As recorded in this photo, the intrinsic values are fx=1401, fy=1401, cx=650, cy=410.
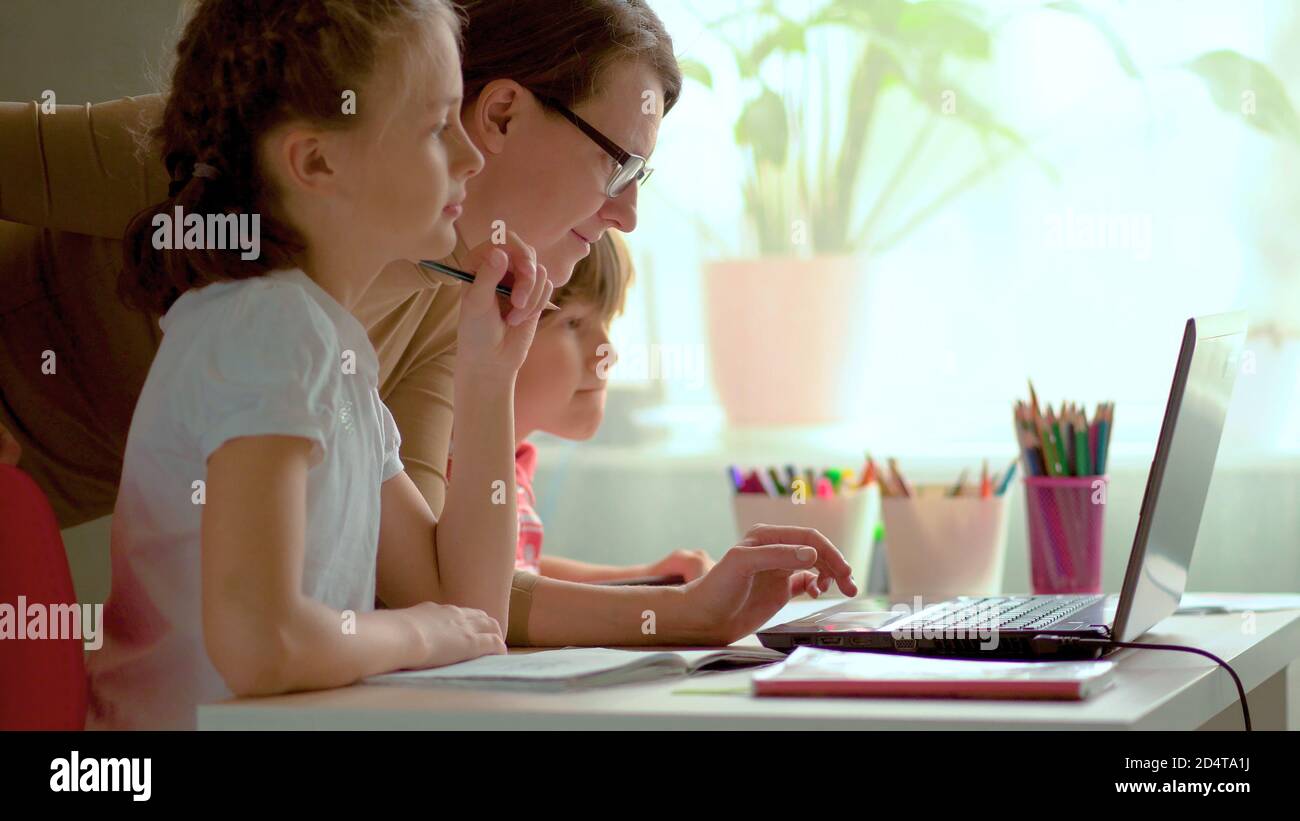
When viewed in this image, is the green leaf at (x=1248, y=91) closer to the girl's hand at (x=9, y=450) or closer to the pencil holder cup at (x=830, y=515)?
the pencil holder cup at (x=830, y=515)

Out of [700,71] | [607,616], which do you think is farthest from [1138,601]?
[700,71]

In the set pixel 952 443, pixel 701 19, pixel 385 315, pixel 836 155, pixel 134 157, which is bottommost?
pixel 952 443

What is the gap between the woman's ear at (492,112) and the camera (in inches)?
51.1

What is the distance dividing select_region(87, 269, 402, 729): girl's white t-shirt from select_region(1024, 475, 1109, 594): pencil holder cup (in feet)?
3.02

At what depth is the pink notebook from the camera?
76 cm

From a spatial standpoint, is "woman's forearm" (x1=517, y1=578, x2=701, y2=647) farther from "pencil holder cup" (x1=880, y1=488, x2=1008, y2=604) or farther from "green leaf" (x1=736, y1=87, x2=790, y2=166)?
"green leaf" (x1=736, y1=87, x2=790, y2=166)

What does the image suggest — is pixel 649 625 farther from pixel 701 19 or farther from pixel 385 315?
pixel 701 19

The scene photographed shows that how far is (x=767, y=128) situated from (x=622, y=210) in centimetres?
83

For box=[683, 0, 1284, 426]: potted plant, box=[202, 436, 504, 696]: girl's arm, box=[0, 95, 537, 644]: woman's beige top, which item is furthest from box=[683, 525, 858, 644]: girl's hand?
box=[683, 0, 1284, 426]: potted plant

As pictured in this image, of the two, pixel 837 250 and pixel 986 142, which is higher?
pixel 986 142

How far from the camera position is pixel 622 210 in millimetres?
1384
